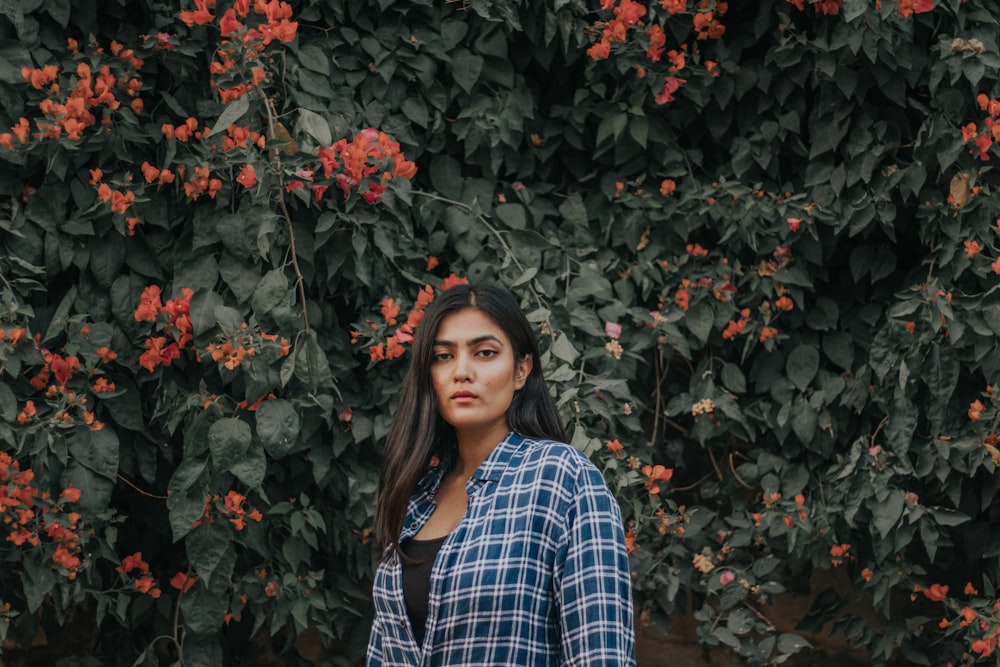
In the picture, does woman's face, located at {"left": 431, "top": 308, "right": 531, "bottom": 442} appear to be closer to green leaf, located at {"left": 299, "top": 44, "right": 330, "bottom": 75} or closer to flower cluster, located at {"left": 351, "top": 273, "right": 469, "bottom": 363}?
flower cluster, located at {"left": 351, "top": 273, "right": 469, "bottom": 363}

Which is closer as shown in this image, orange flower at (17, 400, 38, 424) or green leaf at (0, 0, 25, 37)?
orange flower at (17, 400, 38, 424)

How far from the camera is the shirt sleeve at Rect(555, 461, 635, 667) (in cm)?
168

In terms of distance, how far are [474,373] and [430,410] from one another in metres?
0.14

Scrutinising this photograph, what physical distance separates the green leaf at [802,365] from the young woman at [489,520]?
56.2 inches

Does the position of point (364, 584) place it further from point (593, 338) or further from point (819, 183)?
point (819, 183)

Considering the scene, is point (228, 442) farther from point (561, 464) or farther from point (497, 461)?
point (561, 464)

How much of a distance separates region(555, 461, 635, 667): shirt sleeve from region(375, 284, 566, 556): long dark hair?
0.24m

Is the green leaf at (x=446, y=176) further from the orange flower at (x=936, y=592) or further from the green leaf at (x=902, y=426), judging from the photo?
the orange flower at (x=936, y=592)

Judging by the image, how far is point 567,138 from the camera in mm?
3404

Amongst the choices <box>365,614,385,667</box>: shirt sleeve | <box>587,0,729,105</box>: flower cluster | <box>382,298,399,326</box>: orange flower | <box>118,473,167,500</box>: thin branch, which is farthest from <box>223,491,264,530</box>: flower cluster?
<box>587,0,729,105</box>: flower cluster

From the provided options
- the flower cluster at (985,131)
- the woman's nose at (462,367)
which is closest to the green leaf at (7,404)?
the woman's nose at (462,367)

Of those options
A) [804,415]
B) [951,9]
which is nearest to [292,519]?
[804,415]

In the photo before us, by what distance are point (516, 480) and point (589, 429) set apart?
1118 millimetres

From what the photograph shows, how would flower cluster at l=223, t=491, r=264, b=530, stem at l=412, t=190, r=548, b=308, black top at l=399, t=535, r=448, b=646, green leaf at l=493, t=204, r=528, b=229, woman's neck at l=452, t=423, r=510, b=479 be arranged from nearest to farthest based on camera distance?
black top at l=399, t=535, r=448, b=646 < woman's neck at l=452, t=423, r=510, b=479 < flower cluster at l=223, t=491, r=264, b=530 < stem at l=412, t=190, r=548, b=308 < green leaf at l=493, t=204, r=528, b=229
